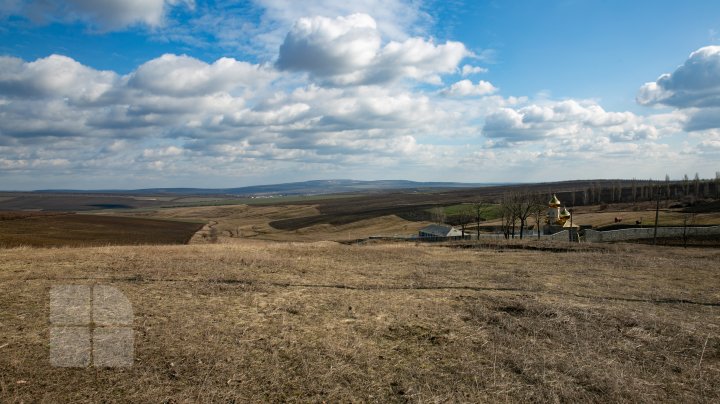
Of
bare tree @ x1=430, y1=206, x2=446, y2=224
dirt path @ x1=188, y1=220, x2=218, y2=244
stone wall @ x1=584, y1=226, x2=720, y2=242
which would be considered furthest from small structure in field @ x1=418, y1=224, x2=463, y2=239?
dirt path @ x1=188, y1=220, x2=218, y2=244

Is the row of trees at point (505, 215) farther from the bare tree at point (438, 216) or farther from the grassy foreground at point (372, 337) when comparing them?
the grassy foreground at point (372, 337)

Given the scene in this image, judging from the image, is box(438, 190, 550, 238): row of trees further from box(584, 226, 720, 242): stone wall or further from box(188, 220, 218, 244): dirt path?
box(188, 220, 218, 244): dirt path

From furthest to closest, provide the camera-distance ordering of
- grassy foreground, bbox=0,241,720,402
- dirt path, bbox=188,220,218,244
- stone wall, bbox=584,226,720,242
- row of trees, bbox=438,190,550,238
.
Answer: row of trees, bbox=438,190,550,238 → dirt path, bbox=188,220,218,244 → stone wall, bbox=584,226,720,242 → grassy foreground, bbox=0,241,720,402

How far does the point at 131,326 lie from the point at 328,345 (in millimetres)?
4534

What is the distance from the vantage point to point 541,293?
15438mm

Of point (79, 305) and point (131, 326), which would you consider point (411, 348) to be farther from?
point (79, 305)

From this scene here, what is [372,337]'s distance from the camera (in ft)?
32.6

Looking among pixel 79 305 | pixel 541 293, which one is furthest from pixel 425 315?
pixel 79 305

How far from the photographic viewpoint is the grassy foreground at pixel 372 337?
7.25m
